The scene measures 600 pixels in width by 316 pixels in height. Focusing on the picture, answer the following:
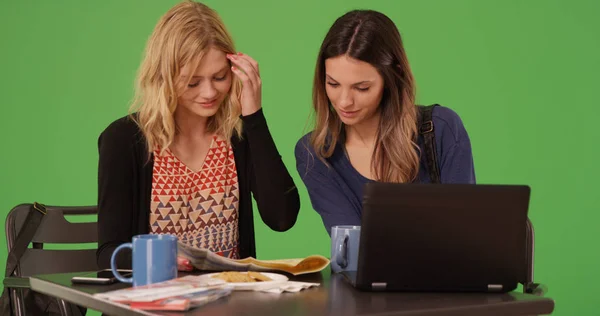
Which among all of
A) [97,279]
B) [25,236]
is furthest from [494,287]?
[25,236]

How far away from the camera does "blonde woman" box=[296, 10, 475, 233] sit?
236cm

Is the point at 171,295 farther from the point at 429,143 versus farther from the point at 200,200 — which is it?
the point at 429,143

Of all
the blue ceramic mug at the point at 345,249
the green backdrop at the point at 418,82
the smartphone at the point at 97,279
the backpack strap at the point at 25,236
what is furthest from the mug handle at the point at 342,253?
the green backdrop at the point at 418,82

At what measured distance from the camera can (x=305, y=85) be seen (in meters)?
3.84

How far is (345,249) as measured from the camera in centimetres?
182

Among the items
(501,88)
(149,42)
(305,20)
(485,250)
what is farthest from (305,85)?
(485,250)

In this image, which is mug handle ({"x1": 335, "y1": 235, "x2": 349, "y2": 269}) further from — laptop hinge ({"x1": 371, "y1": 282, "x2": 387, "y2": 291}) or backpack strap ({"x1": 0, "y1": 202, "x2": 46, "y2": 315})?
backpack strap ({"x1": 0, "y1": 202, "x2": 46, "y2": 315})

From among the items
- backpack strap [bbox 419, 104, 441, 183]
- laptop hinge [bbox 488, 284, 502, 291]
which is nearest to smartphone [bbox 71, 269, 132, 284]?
laptop hinge [bbox 488, 284, 502, 291]

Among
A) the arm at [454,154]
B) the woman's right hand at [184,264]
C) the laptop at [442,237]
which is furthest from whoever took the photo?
the arm at [454,154]

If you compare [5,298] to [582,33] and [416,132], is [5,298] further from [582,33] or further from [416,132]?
[582,33]

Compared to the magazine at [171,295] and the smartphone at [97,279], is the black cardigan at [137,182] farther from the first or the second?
the magazine at [171,295]

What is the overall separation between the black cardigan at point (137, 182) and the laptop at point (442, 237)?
71 cm

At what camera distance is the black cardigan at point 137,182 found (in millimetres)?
2133

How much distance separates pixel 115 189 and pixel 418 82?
1.99m
